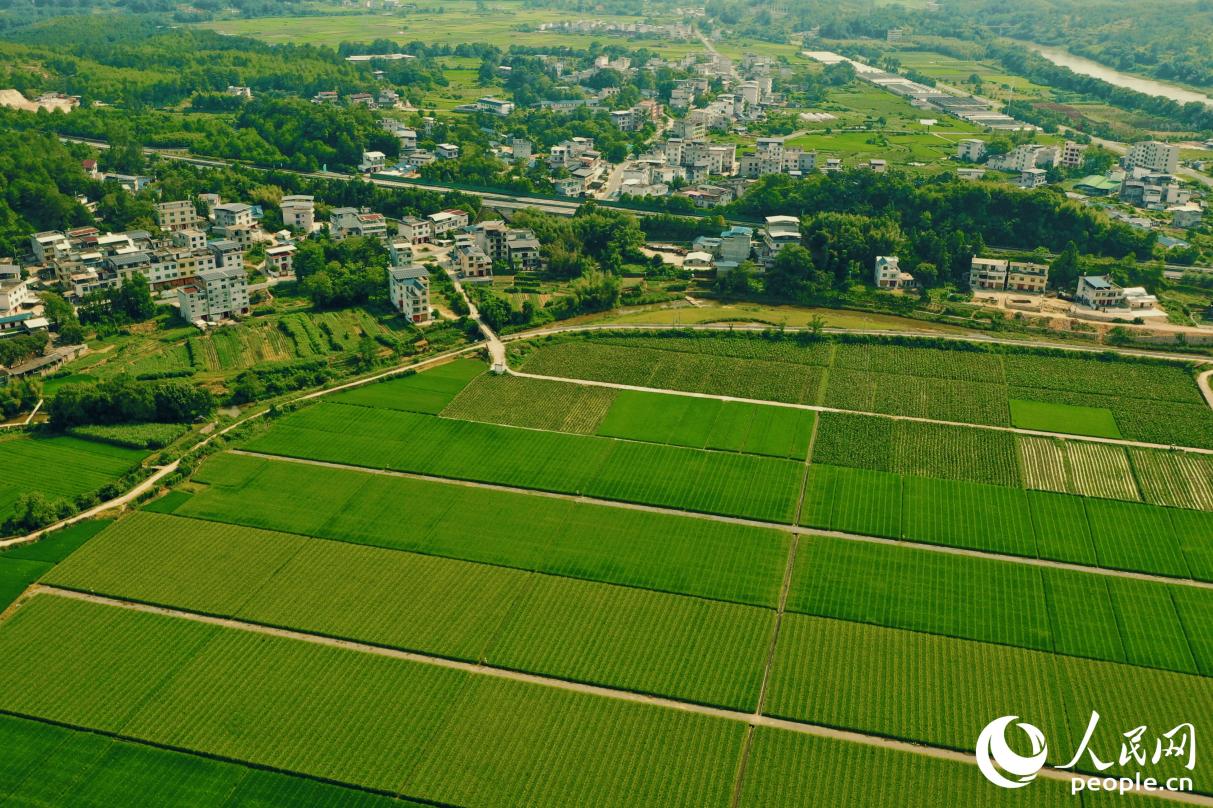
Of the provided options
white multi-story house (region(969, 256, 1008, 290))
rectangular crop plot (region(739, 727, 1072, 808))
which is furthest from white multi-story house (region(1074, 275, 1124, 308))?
rectangular crop plot (region(739, 727, 1072, 808))

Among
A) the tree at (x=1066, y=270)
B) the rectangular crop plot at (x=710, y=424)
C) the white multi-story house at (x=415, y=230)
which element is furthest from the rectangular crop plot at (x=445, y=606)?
the tree at (x=1066, y=270)

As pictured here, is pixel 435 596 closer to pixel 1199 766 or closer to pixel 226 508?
pixel 226 508

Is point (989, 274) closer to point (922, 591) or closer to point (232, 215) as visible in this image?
point (922, 591)

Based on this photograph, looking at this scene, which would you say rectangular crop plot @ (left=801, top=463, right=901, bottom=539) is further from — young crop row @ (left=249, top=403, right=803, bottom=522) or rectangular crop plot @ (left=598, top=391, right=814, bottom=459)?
rectangular crop plot @ (left=598, top=391, right=814, bottom=459)

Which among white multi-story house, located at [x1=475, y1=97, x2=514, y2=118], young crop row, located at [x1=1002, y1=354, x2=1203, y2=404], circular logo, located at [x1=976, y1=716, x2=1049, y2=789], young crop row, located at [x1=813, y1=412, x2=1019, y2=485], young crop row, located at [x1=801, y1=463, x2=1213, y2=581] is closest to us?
circular logo, located at [x1=976, y1=716, x2=1049, y2=789]

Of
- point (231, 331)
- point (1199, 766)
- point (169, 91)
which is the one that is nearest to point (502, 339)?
point (231, 331)

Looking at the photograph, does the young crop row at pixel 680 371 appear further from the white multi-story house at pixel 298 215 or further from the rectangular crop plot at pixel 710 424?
the white multi-story house at pixel 298 215
